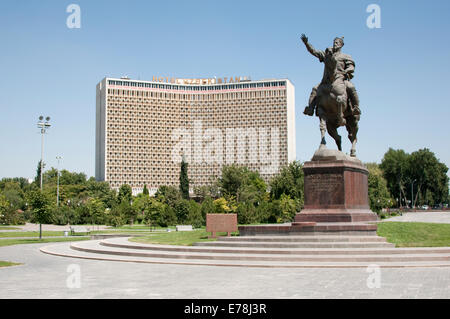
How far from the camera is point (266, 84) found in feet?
482

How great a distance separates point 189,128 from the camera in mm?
151125

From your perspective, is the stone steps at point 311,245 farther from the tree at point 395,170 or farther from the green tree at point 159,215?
the tree at point 395,170

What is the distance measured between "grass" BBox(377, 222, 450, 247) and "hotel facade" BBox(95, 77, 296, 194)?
406 feet

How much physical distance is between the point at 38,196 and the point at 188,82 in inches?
4960

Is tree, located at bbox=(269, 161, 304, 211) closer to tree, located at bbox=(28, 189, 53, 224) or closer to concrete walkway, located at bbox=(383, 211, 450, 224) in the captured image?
concrete walkway, located at bbox=(383, 211, 450, 224)

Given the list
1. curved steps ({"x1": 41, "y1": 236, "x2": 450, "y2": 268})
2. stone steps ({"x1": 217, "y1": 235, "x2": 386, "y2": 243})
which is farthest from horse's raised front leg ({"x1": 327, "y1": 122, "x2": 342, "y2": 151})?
curved steps ({"x1": 41, "y1": 236, "x2": 450, "y2": 268})

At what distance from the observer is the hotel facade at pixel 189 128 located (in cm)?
14438

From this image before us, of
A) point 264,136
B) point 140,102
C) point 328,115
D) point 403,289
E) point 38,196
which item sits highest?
point 140,102

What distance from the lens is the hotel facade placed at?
144375 millimetres

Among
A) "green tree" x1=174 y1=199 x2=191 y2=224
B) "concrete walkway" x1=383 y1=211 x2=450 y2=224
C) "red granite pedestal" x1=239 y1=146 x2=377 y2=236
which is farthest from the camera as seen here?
"green tree" x1=174 y1=199 x2=191 y2=224

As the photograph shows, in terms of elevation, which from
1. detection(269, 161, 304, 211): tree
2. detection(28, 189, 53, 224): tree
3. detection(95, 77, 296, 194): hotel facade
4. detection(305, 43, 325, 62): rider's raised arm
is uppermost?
detection(95, 77, 296, 194): hotel facade
